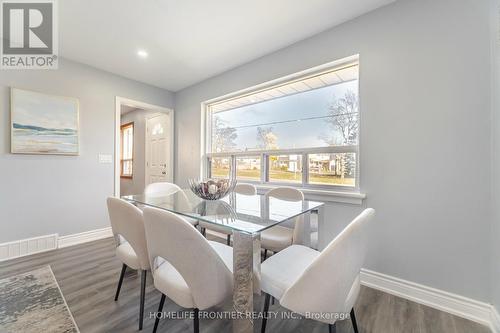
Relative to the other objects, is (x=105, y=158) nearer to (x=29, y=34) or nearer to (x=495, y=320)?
(x=29, y=34)

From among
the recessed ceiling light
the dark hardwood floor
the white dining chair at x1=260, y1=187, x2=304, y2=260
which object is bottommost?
the dark hardwood floor

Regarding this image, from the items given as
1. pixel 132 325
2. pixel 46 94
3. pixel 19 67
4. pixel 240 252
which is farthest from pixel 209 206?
pixel 19 67

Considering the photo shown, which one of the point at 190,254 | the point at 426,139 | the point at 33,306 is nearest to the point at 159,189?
the point at 33,306

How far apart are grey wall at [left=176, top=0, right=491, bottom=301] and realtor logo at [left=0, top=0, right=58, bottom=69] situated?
2.98 metres

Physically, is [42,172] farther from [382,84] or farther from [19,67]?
[382,84]

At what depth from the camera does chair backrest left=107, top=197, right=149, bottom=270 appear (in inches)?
48.4

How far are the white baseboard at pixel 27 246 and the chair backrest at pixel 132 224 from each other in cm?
220

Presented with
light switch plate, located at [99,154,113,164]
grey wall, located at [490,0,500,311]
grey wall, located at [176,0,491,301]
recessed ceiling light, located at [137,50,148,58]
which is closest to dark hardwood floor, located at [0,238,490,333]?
grey wall, located at [176,0,491,301]

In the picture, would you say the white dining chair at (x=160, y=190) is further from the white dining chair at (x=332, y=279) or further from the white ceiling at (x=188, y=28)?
the white ceiling at (x=188, y=28)

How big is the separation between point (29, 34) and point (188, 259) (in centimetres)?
330

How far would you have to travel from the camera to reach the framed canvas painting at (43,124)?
2.45 meters

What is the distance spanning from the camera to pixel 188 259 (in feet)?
3.03

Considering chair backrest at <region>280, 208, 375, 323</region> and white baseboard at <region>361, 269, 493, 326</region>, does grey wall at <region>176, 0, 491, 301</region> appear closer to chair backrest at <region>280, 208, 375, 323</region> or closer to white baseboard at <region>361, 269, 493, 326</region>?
white baseboard at <region>361, 269, 493, 326</region>

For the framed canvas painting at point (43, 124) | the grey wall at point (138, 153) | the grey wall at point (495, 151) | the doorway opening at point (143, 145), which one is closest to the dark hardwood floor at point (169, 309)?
the grey wall at point (495, 151)
